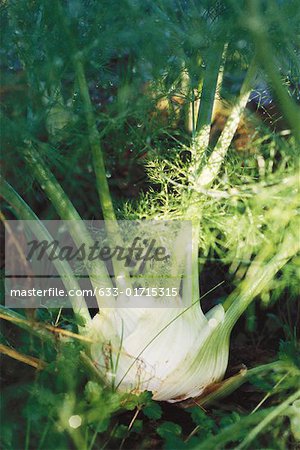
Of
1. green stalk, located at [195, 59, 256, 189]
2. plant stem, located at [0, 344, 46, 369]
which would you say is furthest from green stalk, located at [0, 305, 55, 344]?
green stalk, located at [195, 59, 256, 189]

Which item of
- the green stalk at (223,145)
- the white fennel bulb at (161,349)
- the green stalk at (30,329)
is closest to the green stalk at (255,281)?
the white fennel bulb at (161,349)

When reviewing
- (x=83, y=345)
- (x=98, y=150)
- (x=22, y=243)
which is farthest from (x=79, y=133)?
(x=22, y=243)

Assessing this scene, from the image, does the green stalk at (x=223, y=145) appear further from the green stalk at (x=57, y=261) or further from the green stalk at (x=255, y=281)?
the green stalk at (x=57, y=261)

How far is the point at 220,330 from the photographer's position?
1.16 metres

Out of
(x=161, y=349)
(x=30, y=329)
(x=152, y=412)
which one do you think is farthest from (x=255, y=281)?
(x=30, y=329)

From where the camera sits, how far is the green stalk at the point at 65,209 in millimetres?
1090

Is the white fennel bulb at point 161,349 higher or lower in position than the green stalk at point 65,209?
lower

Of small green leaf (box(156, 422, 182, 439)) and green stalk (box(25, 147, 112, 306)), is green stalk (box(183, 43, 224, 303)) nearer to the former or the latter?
green stalk (box(25, 147, 112, 306))

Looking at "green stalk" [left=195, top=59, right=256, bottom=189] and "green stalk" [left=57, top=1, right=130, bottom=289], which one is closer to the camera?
"green stalk" [left=57, top=1, right=130, bottom=289]

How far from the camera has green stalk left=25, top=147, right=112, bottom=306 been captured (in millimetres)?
Answer: 1090

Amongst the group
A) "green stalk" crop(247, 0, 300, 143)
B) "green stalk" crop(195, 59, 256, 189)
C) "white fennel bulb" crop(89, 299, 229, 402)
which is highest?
Answer: "green stalk" crop(247, 0, 300, 143)

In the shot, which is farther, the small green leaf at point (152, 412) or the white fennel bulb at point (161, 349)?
the white fennel bulb at point (161, 349)

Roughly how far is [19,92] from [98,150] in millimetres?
161

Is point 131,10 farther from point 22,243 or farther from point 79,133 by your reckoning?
point 22,243
